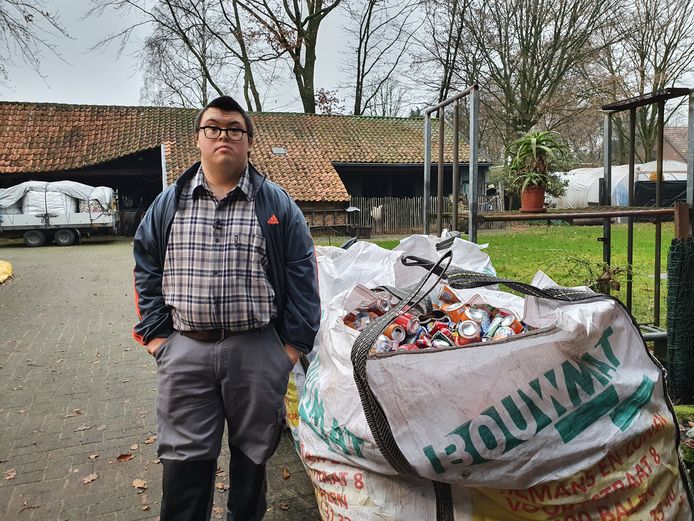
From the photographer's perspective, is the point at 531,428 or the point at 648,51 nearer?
the point at 531,428

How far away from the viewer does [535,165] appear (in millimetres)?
4332

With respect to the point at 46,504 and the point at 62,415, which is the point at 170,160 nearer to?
the point at 62,415

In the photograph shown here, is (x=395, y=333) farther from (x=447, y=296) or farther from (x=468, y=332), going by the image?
(x=447, y=296)

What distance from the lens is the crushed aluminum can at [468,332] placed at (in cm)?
214

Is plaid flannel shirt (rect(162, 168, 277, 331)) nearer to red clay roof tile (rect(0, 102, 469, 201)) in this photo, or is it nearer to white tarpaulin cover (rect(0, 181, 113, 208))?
red clay roof tile (rect(0, 102, 469, 201))

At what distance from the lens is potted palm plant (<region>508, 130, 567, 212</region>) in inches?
167

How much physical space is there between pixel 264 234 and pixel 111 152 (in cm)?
2085

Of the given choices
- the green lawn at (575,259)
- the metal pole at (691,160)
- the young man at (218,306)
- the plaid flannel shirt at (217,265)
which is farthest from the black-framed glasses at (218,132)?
the green lawn at (575,259)

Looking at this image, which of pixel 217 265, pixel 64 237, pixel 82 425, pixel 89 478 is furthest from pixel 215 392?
pixel 64 237

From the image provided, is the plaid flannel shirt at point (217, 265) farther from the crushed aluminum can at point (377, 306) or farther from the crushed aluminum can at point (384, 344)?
the crushed aluminum can at point (377, 306)

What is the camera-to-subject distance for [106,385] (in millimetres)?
4914

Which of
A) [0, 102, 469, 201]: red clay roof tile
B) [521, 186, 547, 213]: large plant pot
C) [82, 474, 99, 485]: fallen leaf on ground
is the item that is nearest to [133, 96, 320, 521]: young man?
[82, 474, 99, 485]: fallen leaf on ground

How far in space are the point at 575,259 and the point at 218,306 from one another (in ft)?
11.9

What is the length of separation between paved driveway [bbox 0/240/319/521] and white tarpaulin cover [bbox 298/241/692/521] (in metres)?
1.09
